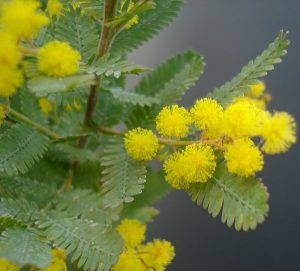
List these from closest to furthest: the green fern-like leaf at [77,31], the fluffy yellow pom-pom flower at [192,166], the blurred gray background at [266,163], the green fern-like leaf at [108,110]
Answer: the fluffy yellow pom-pom flower at [192,166], the green fern-like leaf at [77,31], the green fern-like leaf at [108,110], the blurred gray background at [266,163]

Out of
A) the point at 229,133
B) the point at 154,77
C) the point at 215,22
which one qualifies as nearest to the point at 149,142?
the point at 229,133

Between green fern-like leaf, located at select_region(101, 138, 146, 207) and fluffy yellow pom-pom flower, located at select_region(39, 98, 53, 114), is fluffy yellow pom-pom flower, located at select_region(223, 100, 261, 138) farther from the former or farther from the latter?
fluffy yellow pom-pom flower, located at select_region(39, 98, 53, 114)

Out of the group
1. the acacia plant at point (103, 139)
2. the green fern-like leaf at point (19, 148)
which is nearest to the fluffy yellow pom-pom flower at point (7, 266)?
the acacia plant at point (103, 139)

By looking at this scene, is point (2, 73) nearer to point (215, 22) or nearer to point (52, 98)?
point (52, 98)

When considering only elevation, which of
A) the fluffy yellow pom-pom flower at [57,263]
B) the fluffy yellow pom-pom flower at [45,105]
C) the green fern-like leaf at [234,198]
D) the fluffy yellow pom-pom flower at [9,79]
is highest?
the fluffy yellow pom-pom flower at [9,79]

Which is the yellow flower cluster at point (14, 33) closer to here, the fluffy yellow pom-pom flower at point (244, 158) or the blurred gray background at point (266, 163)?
the fluffy yellow pom-pom flower at point (244, 158)

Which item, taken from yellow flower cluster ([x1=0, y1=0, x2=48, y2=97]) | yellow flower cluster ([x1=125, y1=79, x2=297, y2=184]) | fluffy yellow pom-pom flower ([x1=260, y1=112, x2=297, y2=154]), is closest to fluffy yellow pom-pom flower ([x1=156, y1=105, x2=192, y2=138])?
yellow flower cluster ([x1=125, y1=79, x2=297, y2=184])
